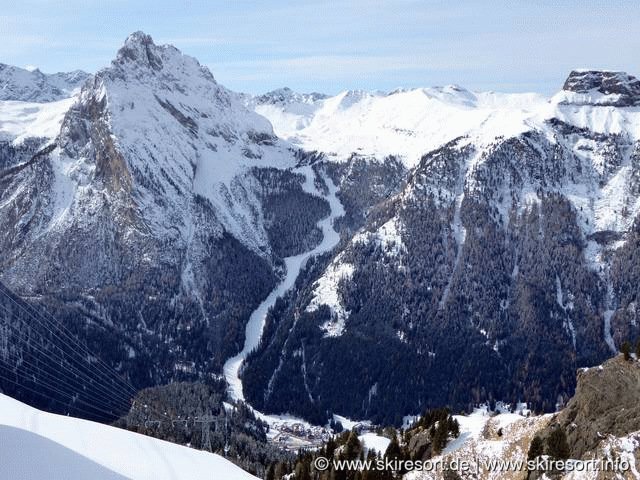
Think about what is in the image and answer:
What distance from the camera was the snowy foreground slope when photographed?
41.2 m

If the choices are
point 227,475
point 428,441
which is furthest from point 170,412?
point 227,475

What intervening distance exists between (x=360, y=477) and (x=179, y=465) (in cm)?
4721

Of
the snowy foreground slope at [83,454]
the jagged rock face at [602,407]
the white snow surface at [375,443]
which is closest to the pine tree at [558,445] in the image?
the jagged rock face at [602,407]

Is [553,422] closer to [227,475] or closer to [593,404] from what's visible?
[593,404]

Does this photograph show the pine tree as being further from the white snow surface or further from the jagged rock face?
the white snow surface

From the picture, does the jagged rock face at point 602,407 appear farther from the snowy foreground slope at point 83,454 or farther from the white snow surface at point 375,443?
the snowy foreground slope at point 83,454

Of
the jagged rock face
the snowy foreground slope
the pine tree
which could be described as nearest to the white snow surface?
the jagged rock face

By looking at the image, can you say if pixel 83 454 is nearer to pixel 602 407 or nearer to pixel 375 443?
pixel 602 407

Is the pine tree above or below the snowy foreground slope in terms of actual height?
below

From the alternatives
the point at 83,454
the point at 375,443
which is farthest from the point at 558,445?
the point at 83,454

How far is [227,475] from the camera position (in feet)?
166

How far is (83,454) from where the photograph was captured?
150ft

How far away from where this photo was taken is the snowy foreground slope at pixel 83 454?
41.2m

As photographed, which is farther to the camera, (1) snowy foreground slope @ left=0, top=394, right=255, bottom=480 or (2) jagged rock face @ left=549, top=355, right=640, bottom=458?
(2) jagged rock face @ left=549, top=355, right=640, bottom=458
